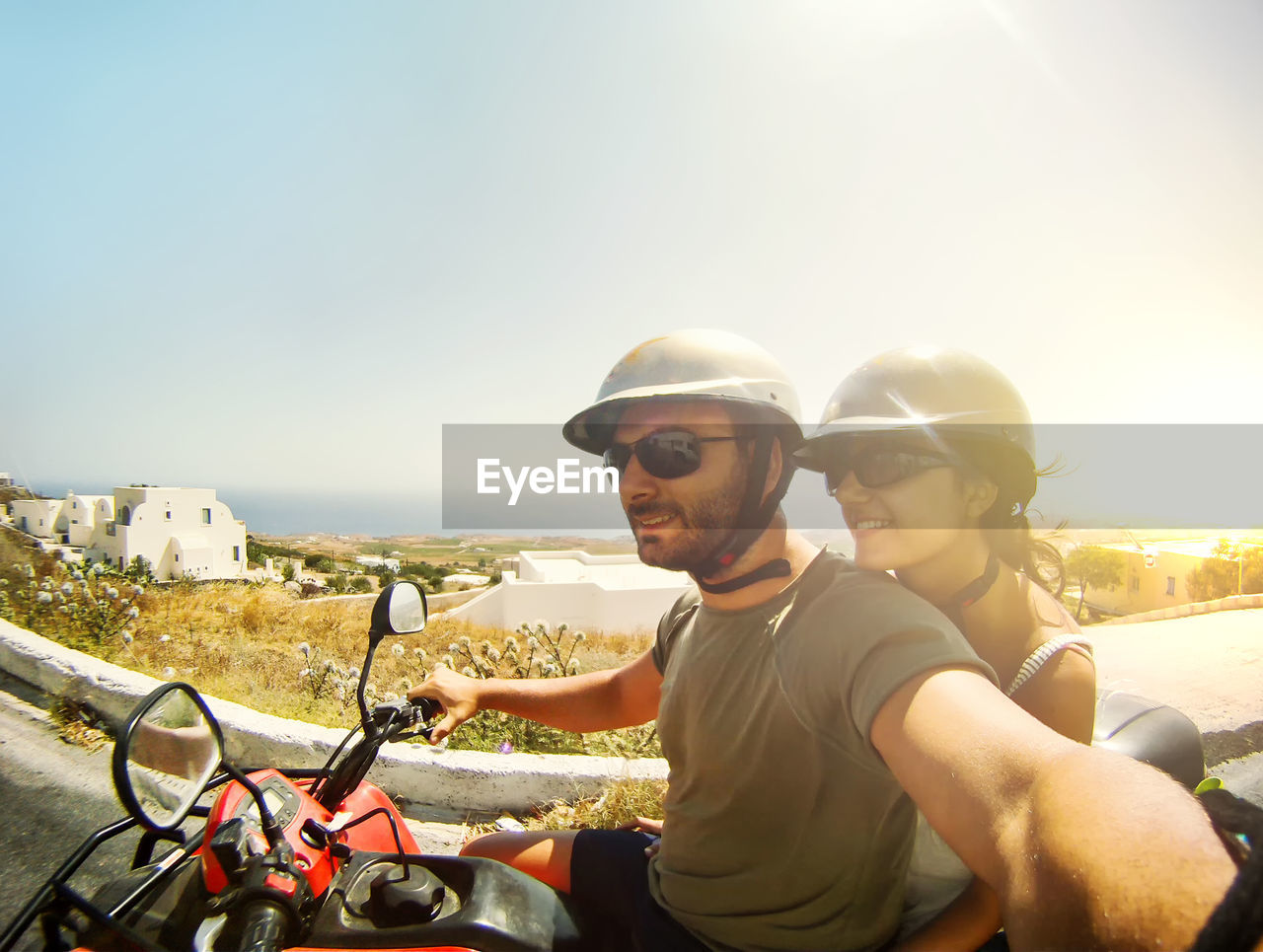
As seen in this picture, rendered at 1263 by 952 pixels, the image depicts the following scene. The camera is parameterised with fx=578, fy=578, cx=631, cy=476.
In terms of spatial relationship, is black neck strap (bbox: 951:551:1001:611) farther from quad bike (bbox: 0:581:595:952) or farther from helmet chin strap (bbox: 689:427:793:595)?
quad bike (bbox: 0:581:595:952)

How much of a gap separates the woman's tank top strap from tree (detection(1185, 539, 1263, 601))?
13.2 metres

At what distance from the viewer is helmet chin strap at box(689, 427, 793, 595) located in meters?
1.53

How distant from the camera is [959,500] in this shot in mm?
1735

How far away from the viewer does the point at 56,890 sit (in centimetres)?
88

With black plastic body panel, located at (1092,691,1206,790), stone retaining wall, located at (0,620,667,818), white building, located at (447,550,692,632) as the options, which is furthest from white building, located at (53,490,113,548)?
black plastic body panel, located at (1092,691,1206,790)

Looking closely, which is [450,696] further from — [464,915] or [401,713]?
[464,915]

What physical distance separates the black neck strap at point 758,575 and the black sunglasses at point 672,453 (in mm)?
311

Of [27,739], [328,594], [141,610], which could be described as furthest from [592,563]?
[27,739]

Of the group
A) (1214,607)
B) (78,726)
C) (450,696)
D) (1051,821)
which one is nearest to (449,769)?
(450,696)

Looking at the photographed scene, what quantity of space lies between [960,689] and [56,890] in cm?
144

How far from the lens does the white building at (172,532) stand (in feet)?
40.2

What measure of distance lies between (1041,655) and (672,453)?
1151 millimetres

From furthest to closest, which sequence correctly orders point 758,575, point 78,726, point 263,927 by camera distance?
point 78,726 < point 758,575 < point 263,927

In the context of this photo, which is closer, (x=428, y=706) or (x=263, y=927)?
(x=263, y=927)
